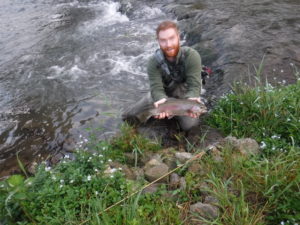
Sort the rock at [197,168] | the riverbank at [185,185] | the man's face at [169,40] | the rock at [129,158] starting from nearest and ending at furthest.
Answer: the riverbank at [185,185]
the rock at [197,168]
the rock at [129,158]
the man's face at [169,40]

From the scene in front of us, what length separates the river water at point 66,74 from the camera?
6.54 meters

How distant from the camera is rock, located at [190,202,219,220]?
10.4 ft

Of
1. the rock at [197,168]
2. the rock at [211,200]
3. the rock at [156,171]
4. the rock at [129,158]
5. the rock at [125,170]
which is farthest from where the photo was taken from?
the rock at [129,158]

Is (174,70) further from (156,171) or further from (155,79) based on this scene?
Result: (156,171)

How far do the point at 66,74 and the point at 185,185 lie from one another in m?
6.17

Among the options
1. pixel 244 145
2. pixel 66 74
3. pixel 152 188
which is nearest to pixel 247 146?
pixel 244 145

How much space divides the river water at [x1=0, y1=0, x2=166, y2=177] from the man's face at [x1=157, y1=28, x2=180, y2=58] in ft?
5.62

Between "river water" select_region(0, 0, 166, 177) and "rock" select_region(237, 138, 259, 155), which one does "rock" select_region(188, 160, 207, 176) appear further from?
"river water" select_region(0, 0, 166, 177)

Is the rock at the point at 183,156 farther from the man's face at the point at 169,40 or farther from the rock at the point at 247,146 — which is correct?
the man's face at the point at 169,40

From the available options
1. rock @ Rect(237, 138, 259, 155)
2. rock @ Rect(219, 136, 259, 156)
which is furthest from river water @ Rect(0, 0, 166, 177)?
rock @ Rect(237, 138, 259, 155)

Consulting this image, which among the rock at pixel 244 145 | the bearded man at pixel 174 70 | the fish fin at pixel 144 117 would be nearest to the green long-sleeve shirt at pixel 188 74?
the bearded man at pixel 174 70

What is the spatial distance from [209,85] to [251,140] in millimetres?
2905

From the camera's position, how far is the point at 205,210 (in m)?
3.25

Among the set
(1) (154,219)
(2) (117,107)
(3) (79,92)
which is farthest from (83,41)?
(1) (154,219)
